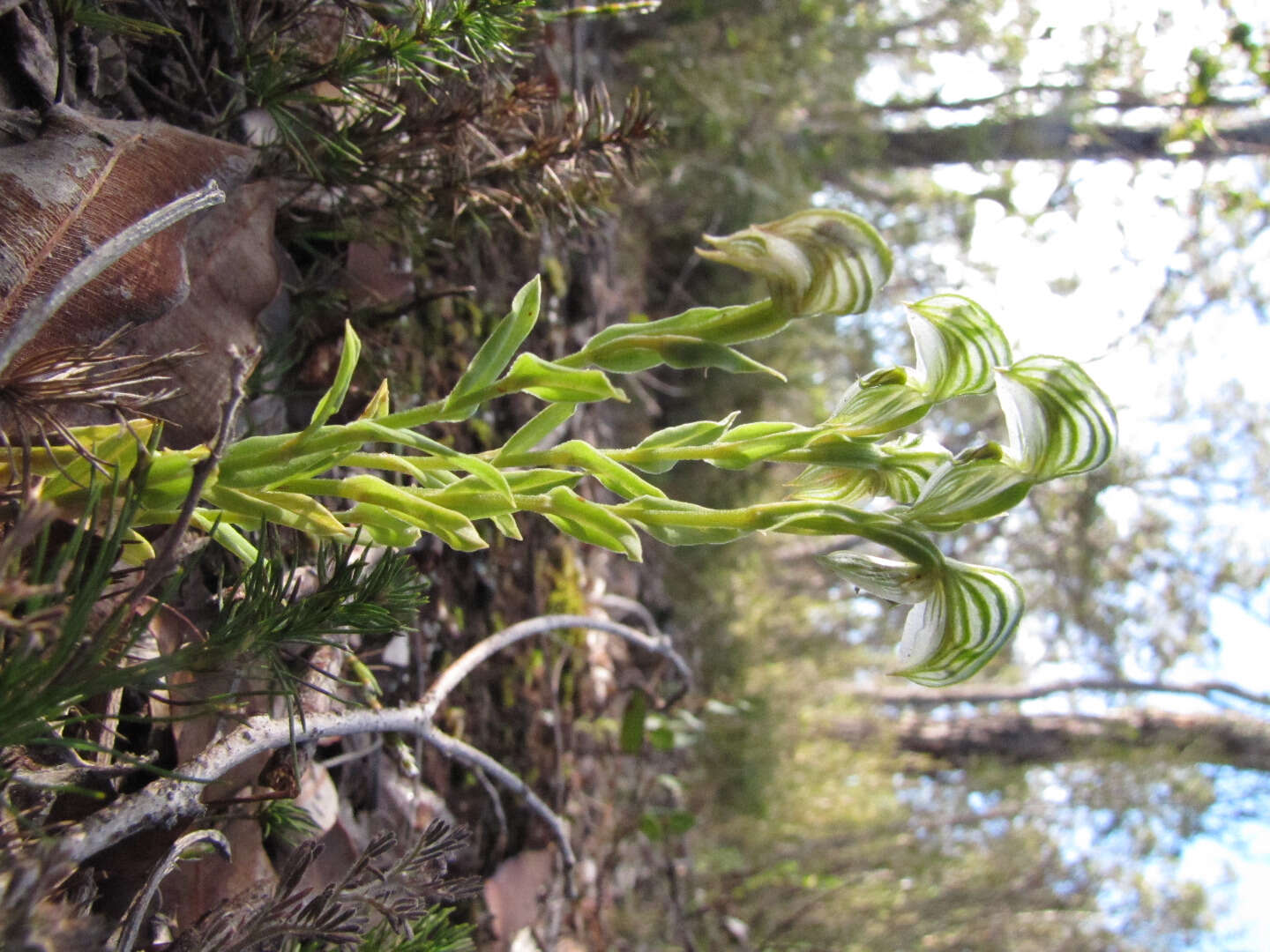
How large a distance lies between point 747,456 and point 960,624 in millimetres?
192

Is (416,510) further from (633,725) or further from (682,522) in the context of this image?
(633,725)

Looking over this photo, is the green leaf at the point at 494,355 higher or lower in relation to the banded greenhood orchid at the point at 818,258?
lower

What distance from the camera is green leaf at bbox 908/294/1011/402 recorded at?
1.91ft

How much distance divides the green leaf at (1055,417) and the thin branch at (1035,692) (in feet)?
10.4

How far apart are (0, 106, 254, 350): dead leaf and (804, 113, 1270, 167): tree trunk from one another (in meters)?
2.66

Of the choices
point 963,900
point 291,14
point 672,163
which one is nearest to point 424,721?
point 291,14

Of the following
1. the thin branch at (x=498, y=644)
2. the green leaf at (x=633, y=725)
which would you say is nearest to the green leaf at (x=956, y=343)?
the thin branch at (x=498, y=644)

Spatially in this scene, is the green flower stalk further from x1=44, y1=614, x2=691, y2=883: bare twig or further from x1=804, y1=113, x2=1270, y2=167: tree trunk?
x1=804, y1=113, x2=1270, y2=167: tree trunk

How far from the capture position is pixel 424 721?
0.87 metres

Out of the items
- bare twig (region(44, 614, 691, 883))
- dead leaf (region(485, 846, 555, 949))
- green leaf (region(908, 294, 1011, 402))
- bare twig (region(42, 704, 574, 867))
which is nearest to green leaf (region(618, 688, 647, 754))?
dead leaf (region(485, 846, 555, 949))

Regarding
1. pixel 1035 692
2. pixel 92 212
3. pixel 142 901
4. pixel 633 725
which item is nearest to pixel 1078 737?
pixel 1035 692

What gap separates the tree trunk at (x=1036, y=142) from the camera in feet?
9.78

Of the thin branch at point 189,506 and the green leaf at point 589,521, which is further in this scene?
the green leaf at point 589,521

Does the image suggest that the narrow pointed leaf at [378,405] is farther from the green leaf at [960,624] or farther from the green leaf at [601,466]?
the green leaf at [960,624]
